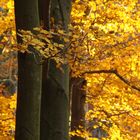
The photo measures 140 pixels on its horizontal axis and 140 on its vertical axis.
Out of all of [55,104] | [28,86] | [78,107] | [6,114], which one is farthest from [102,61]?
[28,86]

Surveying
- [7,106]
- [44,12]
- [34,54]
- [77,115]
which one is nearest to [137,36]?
[77,115]

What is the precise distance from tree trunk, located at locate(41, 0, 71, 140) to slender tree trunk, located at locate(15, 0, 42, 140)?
0.65 metres

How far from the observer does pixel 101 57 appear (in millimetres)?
9914

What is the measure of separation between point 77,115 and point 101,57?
2.76m

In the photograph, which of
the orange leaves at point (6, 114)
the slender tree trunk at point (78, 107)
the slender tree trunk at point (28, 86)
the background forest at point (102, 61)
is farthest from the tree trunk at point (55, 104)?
the orange leaves at point (6, 114)

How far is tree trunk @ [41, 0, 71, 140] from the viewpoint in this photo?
18.4ft

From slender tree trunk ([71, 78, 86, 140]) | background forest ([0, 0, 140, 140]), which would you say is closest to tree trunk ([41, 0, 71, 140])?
background forest ([0, 0, 140, 140])

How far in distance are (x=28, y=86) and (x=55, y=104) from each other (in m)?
0.90

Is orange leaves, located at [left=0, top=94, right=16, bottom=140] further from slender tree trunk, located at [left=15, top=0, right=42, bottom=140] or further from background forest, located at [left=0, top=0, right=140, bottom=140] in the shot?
slender tree trunk, located at [left=15, top=0, right=42, bottom=140]

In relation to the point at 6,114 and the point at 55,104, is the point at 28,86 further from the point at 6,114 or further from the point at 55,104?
the point at 6,114

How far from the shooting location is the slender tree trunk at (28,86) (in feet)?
15.6

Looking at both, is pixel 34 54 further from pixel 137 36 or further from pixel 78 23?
pixel 137 36

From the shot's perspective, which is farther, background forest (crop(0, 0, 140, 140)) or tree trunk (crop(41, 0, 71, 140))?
background forest (crop(0, 0, 140, 140))

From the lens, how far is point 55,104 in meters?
5.64
